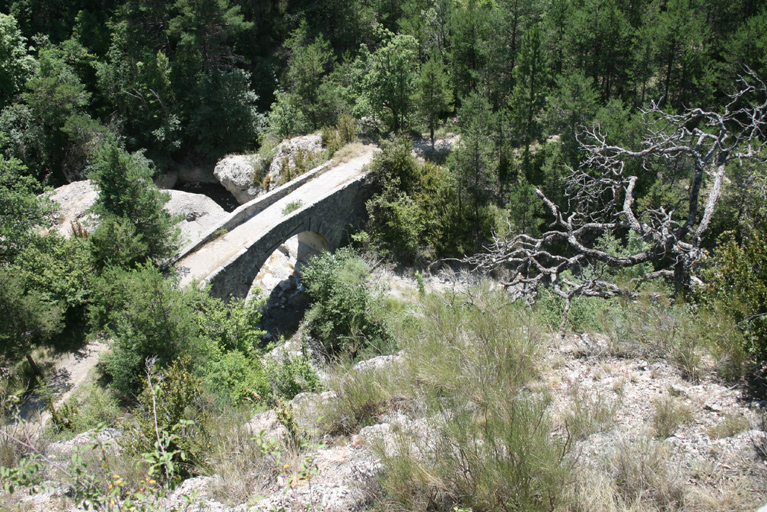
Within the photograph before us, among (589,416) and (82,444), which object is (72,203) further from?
(589,416)

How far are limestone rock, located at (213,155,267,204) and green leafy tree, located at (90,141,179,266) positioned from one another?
720 centimetres

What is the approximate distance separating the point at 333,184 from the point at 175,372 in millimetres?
11660

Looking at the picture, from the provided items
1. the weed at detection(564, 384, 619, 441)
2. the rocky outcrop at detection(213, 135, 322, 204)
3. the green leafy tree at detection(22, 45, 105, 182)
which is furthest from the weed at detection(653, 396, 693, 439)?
the green leafy tree at detection(22, 45, 105, 182)

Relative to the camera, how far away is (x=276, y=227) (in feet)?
47.0

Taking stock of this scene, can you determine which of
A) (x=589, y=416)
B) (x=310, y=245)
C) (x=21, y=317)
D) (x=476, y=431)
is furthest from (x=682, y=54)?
(x=21, y=317)

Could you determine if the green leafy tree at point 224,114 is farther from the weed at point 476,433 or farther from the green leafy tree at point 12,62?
the weed at point 476,433

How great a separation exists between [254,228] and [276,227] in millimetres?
776

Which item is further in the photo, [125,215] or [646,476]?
[125,215]

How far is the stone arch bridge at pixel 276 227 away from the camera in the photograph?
44.1ft

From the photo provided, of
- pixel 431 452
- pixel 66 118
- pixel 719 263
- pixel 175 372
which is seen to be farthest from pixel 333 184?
pixel 66 118

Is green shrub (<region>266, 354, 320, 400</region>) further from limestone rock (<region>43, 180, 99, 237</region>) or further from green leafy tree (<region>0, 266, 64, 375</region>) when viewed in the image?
limestone rock (<region>43, 180, 99, 237</region>)

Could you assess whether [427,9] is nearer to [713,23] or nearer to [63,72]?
[713,23]

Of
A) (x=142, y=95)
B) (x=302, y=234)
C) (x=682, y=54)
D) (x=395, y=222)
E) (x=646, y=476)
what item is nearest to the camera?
(x=646, y=476)

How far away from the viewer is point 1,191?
13852mm
